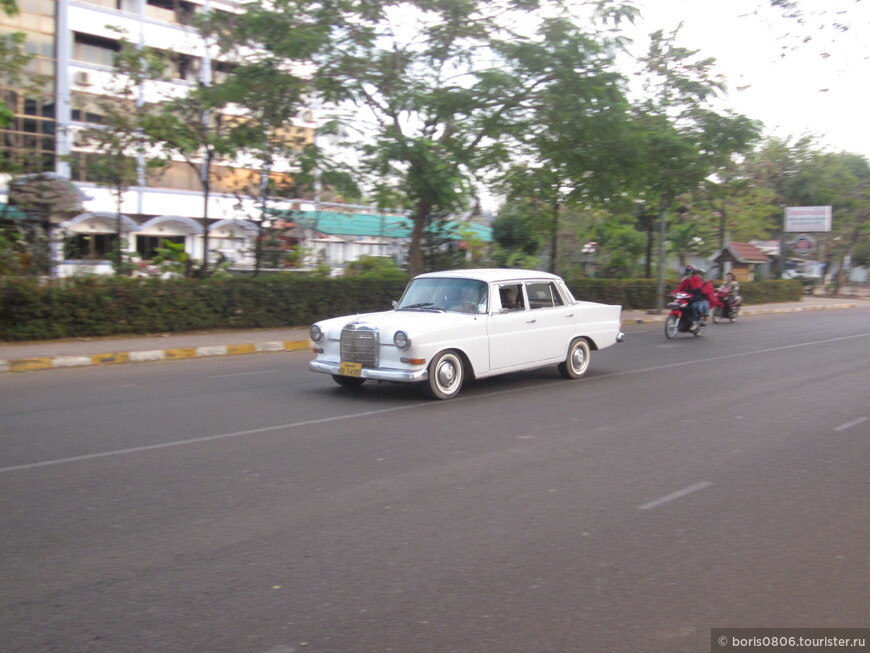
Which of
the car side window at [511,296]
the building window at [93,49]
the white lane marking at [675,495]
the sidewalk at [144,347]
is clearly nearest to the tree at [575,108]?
the sidewalk at [144,347]

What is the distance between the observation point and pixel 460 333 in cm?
1002

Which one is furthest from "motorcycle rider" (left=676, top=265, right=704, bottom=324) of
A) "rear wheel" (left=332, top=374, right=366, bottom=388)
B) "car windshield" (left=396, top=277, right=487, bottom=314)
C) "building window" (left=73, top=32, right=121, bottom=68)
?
"building window" (left=73, top=32, right=121, bottom=68)

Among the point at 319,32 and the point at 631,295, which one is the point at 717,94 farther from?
the point at 319,32

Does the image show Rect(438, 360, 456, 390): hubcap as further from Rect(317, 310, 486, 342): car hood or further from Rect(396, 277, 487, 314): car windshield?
Rect(396, 277, 487, 314): car windshield

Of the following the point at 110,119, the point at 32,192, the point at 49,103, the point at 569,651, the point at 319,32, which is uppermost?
the point at 49,103

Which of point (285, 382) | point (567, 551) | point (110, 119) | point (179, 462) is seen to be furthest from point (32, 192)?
point (567, 551)

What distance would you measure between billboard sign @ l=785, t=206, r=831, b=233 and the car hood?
39463 mm

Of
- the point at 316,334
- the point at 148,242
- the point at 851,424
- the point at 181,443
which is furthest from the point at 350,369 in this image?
the point at 148,242

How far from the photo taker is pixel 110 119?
20094 mm

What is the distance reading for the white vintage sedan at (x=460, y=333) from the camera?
971cm

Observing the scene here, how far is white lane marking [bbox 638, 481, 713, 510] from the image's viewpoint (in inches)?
223

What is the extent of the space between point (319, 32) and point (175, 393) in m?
10.5

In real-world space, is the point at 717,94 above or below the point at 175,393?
above

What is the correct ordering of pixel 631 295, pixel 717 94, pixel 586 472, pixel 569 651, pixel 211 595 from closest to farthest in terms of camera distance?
pixel 569 651, pixel 211 595, pixel 586 472, pixel 717 94, pixel 631 295
